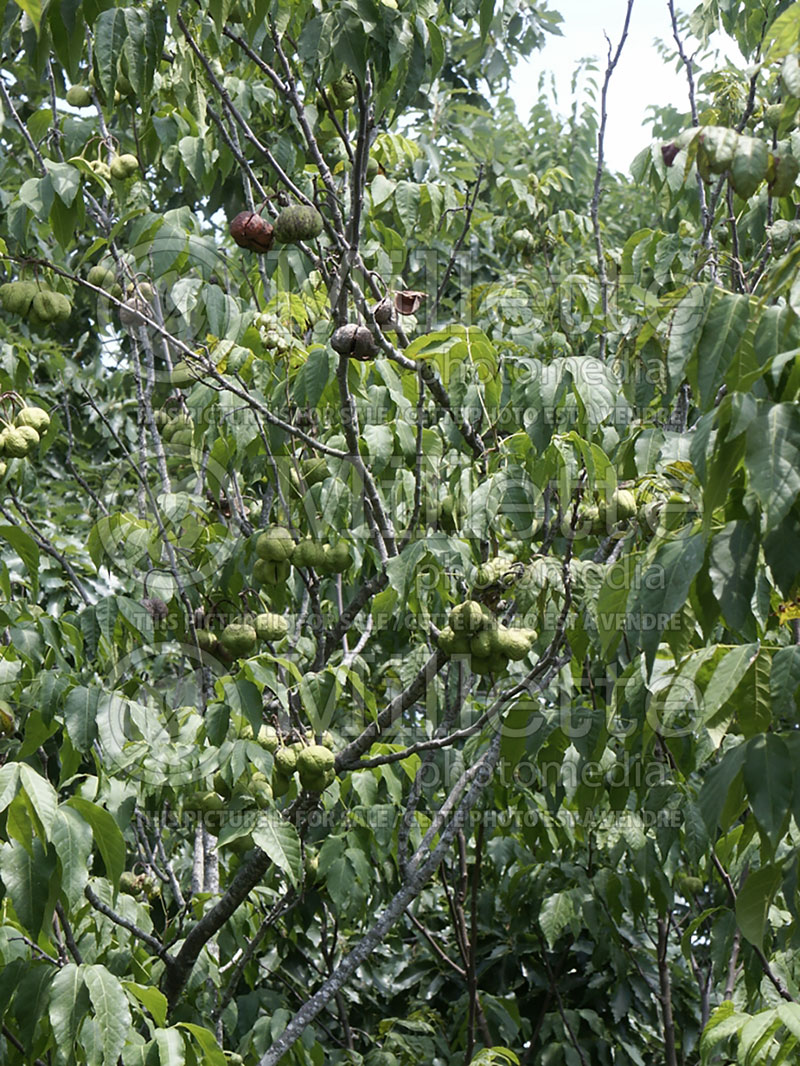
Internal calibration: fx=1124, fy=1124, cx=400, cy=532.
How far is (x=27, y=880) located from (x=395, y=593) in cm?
123

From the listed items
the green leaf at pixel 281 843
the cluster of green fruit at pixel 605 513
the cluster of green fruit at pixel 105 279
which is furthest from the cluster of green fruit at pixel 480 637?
the cluster of green fruit at pixel 105 279

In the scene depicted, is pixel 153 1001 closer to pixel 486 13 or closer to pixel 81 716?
pixel 81 716

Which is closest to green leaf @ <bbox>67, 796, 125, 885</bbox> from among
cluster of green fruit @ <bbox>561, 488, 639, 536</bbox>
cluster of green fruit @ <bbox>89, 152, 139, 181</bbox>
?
cluster of green fruit @ <bbox>561, 488, 639, 536</bbox>

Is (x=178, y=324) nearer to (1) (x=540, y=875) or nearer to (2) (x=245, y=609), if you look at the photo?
(2) (x=245, y=609)

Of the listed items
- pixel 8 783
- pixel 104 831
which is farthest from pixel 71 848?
pixel 8 783

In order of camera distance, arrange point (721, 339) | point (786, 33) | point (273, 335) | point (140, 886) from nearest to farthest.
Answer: point (786, 33) → point (721, 339) → point (273, 335) → point (140, 886)

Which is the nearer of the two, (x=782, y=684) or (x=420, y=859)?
(x=782, y=684)

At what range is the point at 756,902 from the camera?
1849 mm

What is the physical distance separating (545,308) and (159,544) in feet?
→ 6.05

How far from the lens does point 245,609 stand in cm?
369

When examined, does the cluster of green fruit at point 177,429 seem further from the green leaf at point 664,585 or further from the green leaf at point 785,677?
the green leaf at point 785,677

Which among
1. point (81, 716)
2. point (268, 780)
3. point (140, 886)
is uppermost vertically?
point (81, 716)

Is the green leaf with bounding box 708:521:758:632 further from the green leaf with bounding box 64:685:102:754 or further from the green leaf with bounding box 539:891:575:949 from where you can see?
the green leaf with bounding box 539:891:575:949

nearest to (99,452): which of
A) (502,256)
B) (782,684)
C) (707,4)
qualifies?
(502,256)
